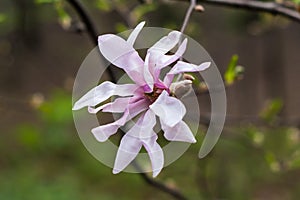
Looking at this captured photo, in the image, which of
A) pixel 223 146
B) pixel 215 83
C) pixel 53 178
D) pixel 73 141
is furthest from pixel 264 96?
pixel 215 83

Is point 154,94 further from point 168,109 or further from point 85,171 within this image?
point 85,171

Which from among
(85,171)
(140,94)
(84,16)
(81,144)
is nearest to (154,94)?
(140,94)

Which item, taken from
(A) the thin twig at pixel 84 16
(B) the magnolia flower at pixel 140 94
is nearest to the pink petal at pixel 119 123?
(B) the magnolia flower at pixel 140 94

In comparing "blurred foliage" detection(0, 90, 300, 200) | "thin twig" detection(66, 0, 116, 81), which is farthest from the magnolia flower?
"blurred foliage" detection(0, 90, 300, 200)

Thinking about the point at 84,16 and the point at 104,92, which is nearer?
the point at 104,92

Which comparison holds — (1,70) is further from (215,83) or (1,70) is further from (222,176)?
(215,83)

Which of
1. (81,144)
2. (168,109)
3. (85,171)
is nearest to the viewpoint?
(168,109)

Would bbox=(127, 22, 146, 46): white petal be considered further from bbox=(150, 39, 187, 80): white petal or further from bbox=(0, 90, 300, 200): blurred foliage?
bbox=(0, 90, 300, 200): blurred foliage
